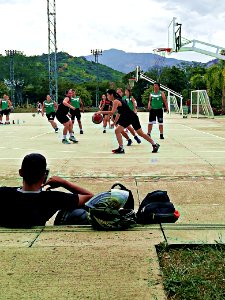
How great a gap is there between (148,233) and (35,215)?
1.10 metres

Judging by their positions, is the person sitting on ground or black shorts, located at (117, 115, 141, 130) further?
black shorts, located at (117, 115, 141, 130)

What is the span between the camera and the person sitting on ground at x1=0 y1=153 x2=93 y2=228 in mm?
4629

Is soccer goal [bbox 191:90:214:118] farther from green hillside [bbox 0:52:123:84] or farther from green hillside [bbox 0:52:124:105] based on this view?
green hillside [bbox 0:52:123:84]

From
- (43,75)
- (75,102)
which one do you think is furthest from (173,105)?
(43,75)

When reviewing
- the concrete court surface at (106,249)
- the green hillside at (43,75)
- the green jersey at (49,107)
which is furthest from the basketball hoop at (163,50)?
the concrete court surface at (106,249)

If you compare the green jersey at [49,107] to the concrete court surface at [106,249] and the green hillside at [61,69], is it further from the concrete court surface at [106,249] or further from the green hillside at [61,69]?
the green hillside at [61,69]

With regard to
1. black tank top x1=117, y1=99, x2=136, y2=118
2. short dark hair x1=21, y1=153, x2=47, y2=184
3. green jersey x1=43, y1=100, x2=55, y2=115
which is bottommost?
short dark hair x1=21, y1=153, x2=47, y2=184

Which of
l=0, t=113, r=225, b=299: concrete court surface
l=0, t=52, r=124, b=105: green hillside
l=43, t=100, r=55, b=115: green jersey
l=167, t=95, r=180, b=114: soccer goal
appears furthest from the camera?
l=0, t=52, r=124, b=105: green hillside

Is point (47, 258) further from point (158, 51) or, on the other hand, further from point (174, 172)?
point (158, 51)

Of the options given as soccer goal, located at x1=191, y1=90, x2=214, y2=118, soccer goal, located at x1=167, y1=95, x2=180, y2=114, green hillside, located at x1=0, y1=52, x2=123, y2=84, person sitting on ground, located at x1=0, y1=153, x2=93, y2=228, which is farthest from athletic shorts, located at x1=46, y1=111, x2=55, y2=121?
green hillside, located at x1=0, y1=52, x2=123, y2=84

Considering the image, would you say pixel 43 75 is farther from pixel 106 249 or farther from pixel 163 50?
pixel 106 249

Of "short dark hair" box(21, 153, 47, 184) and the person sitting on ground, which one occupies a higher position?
"short dark hair" box(21, 153, 47, 184)

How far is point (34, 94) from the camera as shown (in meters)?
114

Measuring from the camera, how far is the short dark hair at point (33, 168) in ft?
15.0
